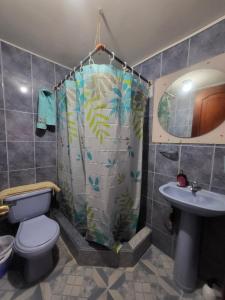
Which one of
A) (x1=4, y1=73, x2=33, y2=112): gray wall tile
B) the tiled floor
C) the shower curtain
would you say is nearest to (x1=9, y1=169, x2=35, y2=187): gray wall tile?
the shower curtain

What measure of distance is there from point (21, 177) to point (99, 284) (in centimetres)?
140

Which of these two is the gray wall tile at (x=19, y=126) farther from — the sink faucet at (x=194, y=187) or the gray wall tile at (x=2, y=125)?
the sink faucet at (x=194, y=187)

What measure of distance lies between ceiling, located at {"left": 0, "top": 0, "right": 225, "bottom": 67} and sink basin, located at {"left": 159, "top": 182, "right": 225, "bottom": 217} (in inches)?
57.3

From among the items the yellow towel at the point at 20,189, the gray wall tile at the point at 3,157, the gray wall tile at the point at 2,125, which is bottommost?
the yellow towel at the point at 20,189

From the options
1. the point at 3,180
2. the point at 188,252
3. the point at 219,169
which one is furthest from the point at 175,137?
the point at 3,180

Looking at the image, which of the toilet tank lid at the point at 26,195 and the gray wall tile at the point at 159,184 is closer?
the toilet tank lid at the point at 26,195

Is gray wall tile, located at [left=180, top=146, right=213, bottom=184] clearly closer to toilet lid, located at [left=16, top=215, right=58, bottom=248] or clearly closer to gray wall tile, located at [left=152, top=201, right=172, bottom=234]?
gray wall tile, located at [left=152, top=201, right=172, bottom=234]

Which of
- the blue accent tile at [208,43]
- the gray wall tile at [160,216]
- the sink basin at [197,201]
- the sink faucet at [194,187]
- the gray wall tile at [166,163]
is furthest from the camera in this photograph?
the gray wall tile at [160,216]

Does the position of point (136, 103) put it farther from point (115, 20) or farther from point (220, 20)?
point (220, 20)

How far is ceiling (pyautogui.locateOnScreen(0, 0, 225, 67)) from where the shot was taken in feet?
3.25

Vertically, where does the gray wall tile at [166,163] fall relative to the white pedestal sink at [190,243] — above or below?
above

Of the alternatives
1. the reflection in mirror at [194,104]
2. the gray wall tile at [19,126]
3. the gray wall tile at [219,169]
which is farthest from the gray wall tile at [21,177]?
the gray wall tile at [219,169]

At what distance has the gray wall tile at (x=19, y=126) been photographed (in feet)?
4.94

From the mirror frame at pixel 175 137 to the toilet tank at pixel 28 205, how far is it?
58.3 inches
